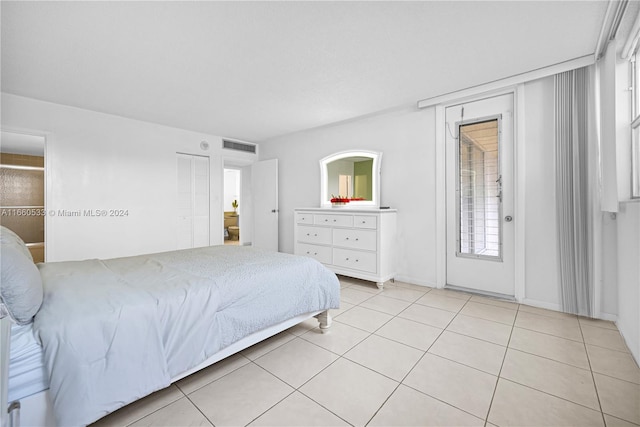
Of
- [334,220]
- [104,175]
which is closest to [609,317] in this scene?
[334,220]

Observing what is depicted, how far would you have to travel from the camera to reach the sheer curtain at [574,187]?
264cm

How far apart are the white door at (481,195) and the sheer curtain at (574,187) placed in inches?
17.2

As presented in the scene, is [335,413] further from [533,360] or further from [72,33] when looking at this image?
[72,33]

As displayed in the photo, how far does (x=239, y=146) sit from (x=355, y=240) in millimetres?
3338

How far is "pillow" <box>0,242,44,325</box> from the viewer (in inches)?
47.2

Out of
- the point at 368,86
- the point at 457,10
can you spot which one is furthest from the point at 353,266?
the point at 457,10

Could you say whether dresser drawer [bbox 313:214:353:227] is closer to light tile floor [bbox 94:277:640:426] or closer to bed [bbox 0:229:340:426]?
light tile floor [bbox 94:277:640:426]

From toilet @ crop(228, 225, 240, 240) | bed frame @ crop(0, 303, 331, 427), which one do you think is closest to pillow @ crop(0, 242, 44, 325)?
bed frame @ crop(0, 303, 331, 427)

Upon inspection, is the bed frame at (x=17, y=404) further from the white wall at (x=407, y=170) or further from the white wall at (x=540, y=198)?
the white wall at (x=540, y=198)

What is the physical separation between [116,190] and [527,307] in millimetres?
5503

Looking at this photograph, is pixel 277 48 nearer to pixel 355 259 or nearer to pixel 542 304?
pixel 355 259

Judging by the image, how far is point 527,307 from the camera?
2.98 metres

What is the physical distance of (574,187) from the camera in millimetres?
2688

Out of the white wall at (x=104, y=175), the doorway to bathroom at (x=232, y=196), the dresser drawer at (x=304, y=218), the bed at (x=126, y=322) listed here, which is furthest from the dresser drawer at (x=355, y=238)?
the doorway to bathroom at (x=232, y=196)
